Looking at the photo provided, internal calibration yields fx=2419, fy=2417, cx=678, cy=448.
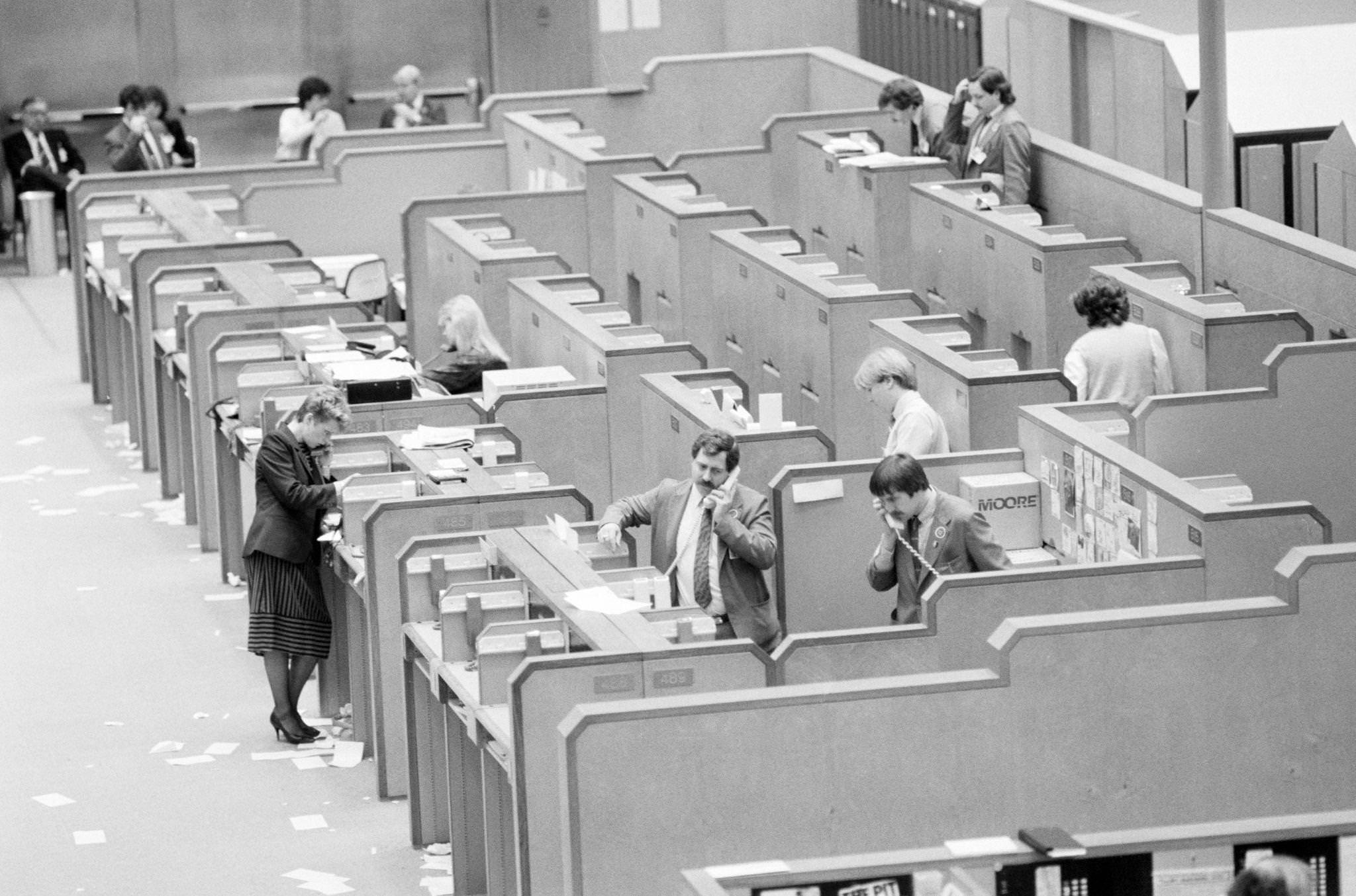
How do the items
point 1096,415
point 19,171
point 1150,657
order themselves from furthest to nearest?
point 19,171 < point 1096,415 < point 1150,657

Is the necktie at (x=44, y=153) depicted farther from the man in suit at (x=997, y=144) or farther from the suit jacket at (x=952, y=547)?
the suit jacket at (x=952, y=547)

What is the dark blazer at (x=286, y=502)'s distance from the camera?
30.1 ft

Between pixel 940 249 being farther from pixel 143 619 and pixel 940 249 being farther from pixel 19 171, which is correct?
pixel 19 171

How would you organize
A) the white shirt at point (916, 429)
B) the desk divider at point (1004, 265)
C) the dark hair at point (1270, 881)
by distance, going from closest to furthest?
the dark hair at point (1270, 881)
the white shirt at point (916, 429)
the desk divider at point (1004, 265)

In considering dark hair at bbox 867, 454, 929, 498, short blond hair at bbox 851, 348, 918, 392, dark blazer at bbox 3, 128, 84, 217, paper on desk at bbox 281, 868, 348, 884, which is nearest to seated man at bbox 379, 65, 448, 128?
dark blazer at bbox 3, 128, 84, 217

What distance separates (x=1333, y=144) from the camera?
39.0ft

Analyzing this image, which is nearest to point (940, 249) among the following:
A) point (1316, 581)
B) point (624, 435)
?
point (624, 435)

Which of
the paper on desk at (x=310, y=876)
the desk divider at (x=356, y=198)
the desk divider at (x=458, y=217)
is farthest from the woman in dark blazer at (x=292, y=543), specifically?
the desk divider at (x=356, y=198)

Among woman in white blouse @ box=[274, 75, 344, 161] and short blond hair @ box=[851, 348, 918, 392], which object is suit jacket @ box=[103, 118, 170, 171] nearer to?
woman in white blouse @ box=[274, 75, 344, 161]

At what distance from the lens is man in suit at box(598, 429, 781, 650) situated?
8172 millimetres

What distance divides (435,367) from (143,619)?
177 cm

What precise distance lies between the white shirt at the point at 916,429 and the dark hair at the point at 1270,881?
4516 mm

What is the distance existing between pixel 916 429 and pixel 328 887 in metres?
2.65

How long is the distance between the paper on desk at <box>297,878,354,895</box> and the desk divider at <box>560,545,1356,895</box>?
1894 mm
